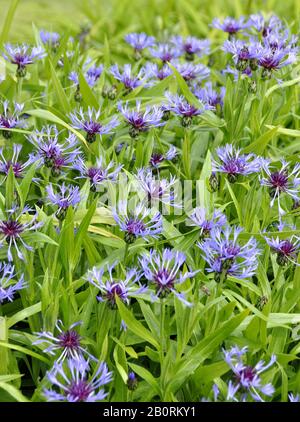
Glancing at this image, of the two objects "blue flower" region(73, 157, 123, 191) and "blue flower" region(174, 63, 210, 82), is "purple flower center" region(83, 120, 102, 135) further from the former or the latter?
"blue flower" region(174, 63, 210, 82)

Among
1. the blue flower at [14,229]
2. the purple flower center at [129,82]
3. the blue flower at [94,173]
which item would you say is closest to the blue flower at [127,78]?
the purple flower center at [129,82]

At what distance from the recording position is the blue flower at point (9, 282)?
126 cm

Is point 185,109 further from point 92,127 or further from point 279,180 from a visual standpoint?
point 279,180

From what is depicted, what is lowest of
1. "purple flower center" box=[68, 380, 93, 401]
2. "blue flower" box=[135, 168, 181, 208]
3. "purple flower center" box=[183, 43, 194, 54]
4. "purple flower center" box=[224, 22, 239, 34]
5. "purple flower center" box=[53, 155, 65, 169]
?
"purple flower center" box=[68, 380, 93, 401]

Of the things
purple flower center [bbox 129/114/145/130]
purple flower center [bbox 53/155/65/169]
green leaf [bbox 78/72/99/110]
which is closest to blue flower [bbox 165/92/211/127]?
purple flower center [bbox 129/114/145/130]

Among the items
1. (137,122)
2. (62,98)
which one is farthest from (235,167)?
(62,98)

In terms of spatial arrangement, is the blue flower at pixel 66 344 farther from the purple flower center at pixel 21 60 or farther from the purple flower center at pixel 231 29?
the purple flower center at pixel 231 29

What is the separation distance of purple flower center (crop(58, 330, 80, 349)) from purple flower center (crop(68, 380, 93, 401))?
0.39 feet

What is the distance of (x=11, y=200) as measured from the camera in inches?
52.0

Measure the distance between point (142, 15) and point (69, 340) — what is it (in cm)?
258

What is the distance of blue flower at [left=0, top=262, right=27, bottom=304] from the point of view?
1.26 meters

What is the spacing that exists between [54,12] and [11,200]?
9.00 ft

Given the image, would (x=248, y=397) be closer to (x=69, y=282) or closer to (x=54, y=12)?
(x=69, y=282)

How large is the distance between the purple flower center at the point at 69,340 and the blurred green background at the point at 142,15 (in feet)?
7.45
